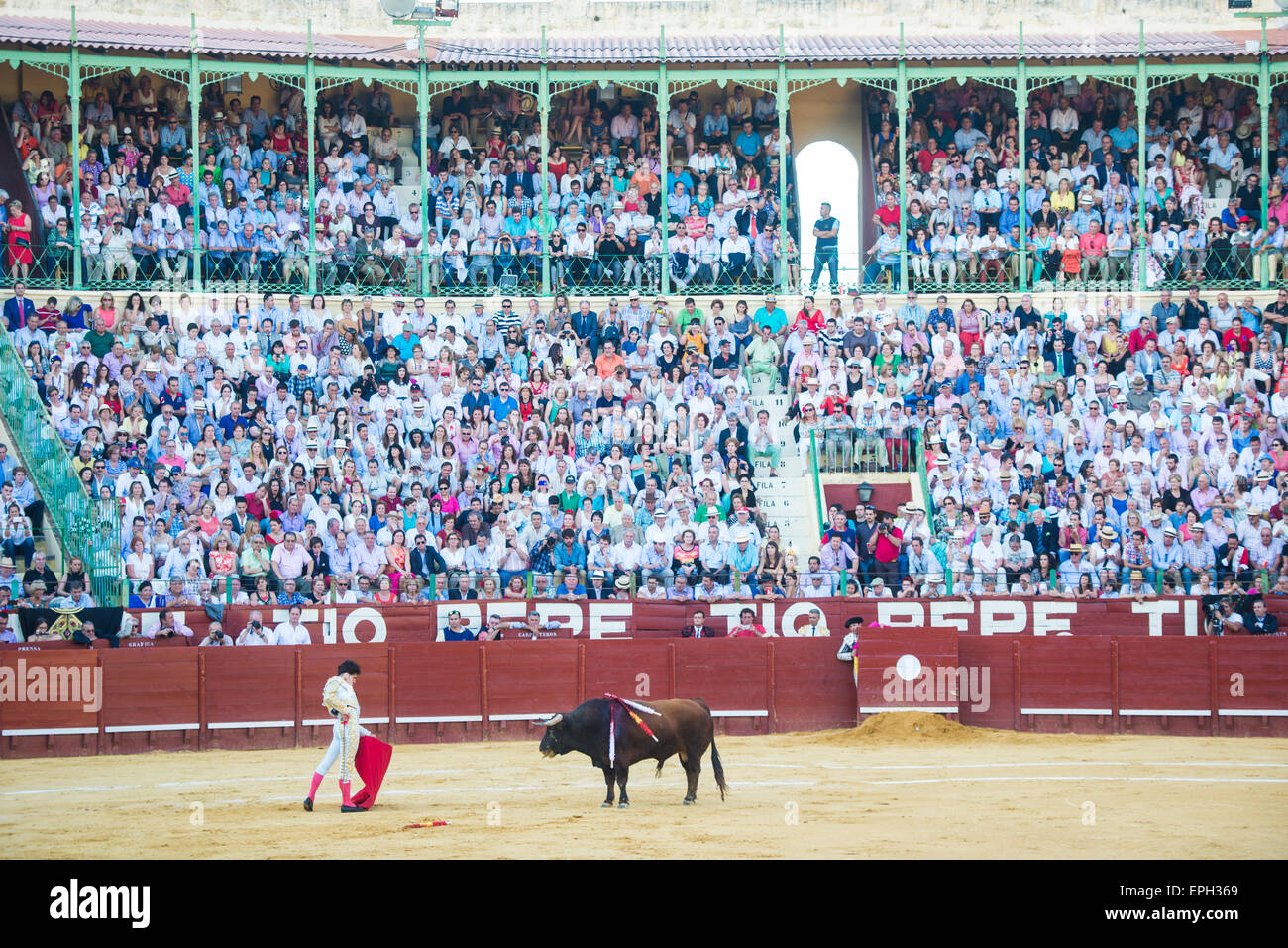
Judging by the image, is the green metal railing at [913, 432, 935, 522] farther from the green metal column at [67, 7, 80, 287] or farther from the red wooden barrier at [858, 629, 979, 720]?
the green metal column at [67, 7, 80, 287]

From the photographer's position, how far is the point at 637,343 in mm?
24922

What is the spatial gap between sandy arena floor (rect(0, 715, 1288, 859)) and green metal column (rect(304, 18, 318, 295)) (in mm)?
9431

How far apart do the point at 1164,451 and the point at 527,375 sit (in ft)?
27.2

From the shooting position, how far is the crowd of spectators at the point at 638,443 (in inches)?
834

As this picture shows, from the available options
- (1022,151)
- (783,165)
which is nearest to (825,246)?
(783,165)

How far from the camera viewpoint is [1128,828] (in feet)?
42.5

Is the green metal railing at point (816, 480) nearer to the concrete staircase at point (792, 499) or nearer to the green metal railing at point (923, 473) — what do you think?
the concrete staircase at point (792, 499)

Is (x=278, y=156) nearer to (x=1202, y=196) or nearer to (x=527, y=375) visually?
(x=527, y=375)

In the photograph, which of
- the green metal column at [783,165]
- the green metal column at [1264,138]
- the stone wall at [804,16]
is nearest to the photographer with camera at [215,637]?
the green metal column at [783,165]

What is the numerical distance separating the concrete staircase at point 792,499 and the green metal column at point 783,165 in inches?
157

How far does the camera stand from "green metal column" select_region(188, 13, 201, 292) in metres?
26.6

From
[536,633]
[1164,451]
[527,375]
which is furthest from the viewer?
[527,375]

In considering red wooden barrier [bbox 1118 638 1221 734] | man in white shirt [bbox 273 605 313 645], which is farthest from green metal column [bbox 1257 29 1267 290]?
man in white shirt [bbox 273 605 313 645]

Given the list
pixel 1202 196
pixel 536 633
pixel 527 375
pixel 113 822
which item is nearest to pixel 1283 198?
pixel 1202 196
